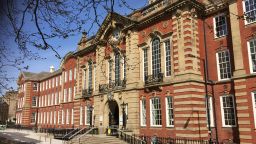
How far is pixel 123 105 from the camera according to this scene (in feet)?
92.5

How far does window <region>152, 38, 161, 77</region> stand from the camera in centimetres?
2620

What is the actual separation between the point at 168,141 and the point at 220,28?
10.9m

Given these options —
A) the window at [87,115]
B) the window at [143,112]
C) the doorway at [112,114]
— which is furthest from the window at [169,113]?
the window at [87,115]

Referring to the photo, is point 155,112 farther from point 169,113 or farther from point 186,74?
point 186,74

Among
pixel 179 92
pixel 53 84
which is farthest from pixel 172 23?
pixel 53 84

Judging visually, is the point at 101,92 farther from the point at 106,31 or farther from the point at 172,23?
the point at 172,23

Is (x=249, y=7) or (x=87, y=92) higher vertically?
(x=249, y=7)

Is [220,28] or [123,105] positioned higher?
[220,28]

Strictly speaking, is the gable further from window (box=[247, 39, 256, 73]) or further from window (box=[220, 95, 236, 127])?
window (box=[220, 95, 236, 127])

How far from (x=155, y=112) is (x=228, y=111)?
21.3ft

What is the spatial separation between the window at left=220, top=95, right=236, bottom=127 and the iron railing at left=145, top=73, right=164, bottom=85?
5.58m

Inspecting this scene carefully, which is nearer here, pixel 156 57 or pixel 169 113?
pixel 169 113

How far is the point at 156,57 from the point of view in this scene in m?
26.7

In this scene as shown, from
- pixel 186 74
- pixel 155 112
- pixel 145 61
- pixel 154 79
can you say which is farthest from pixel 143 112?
pixel 186 74
